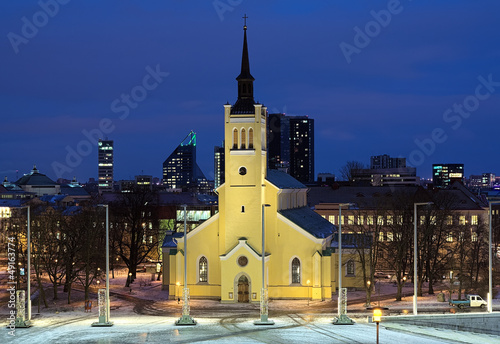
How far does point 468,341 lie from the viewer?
49.5 m

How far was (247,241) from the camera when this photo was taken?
→ 7106 cm

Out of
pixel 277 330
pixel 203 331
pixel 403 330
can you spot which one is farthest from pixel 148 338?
pixel 403 330

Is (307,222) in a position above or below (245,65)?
below

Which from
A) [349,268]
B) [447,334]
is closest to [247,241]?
[349,268]

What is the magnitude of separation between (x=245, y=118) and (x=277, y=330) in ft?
82.4

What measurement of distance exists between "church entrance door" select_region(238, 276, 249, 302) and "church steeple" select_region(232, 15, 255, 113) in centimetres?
1612

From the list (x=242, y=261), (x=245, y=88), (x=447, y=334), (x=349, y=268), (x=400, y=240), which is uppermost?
(x=245, y=88)

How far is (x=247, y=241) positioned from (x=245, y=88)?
1512 centimetres

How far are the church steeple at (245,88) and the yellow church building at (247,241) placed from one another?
96mm

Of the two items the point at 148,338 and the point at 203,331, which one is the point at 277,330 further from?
the point at 148,338

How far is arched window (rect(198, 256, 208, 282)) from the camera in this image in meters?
73.3

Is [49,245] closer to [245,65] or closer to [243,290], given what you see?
[243,290]

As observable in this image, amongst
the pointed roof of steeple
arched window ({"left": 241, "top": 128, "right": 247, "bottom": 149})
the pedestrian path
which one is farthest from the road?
the pointed roof of steeple

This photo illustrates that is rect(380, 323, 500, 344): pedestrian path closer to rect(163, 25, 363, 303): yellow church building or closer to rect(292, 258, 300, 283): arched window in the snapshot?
rect(163, 25, 363, 303): yellow church building
